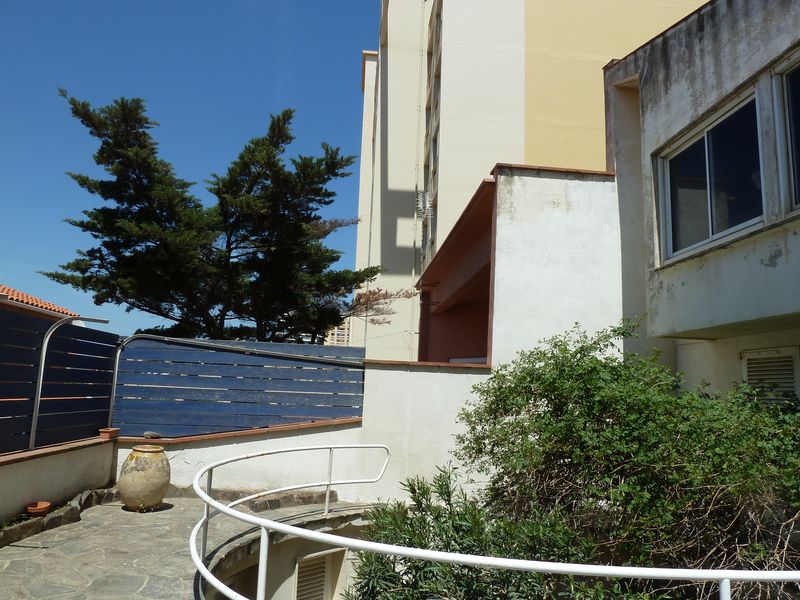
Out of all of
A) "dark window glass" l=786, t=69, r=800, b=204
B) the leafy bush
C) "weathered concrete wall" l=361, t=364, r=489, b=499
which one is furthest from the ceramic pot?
"dark window glass" l=786, t=69, r=800, b=204

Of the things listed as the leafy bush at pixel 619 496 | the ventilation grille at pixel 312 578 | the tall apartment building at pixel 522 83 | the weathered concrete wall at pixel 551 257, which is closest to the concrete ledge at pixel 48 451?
the ventilation grille at pixel 312 578

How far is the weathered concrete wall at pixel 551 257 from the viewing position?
7.93m

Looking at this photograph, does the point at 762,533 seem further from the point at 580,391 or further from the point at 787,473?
the point at 580,391

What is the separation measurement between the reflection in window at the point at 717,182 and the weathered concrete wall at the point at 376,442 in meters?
3.16

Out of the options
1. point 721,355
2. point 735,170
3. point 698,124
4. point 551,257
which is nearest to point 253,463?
point 551,257

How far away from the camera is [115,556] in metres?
5.55

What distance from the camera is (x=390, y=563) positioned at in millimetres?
3957

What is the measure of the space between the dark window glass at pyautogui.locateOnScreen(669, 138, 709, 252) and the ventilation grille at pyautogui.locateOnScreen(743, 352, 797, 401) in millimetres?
1465

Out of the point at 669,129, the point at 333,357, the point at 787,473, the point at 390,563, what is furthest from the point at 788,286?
the point at 333,357

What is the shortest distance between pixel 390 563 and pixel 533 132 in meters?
14.3

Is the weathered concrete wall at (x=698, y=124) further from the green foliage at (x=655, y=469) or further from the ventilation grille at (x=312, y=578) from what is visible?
the ventilation grille at (x=312, y=578)

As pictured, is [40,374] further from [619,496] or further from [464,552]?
[619,496]

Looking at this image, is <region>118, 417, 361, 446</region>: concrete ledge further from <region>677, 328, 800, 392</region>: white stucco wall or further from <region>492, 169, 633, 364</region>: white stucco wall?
<region>677, 328, 800, 392</region>: white stucco wall

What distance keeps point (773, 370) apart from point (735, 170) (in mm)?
2150
